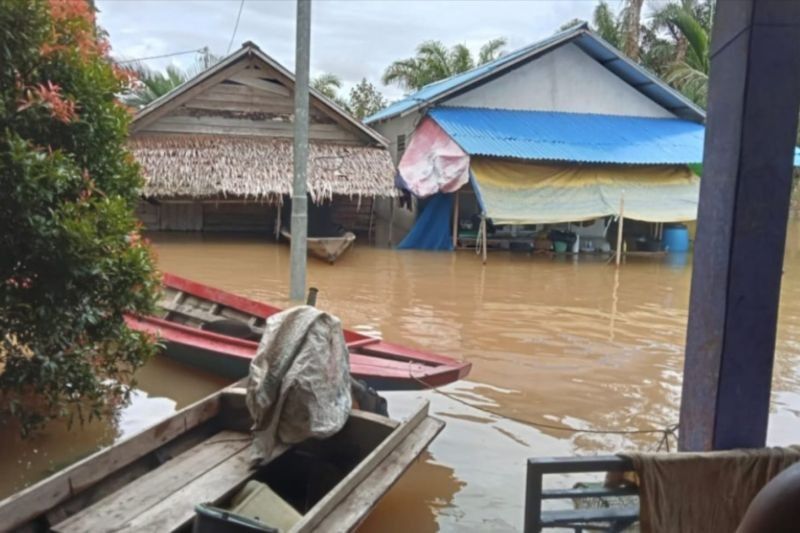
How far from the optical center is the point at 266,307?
6.54 metres

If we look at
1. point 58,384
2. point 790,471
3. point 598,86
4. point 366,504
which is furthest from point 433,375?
point 598,86

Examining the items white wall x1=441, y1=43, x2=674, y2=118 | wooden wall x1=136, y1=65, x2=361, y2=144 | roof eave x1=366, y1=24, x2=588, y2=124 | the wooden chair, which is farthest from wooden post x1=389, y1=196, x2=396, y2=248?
the wooden chair

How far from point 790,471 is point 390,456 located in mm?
2716

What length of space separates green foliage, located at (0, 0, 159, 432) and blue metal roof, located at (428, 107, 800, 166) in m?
11.0

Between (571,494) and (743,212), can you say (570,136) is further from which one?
(571,494)

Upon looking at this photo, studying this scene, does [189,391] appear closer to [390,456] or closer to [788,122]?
[390,456]

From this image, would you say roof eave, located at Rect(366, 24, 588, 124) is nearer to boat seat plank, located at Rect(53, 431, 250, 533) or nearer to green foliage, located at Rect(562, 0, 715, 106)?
green foliage, located at Rect(562, 0, 715, 106)

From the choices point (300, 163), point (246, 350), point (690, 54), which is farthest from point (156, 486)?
point (690, 54)

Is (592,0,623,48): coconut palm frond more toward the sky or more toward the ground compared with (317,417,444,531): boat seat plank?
more toward the sky

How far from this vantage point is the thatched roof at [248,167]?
14.2m

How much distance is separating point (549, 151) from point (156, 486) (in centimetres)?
1330

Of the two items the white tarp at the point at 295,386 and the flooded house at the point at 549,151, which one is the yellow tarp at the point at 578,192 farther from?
the white tarp at the point at 295,386

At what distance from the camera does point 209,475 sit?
3406 mm

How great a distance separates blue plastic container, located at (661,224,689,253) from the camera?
56.5 ft
